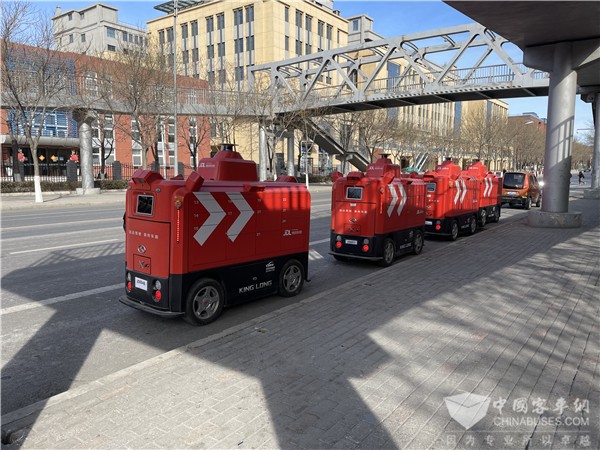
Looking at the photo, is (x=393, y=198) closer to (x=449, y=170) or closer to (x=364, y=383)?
(x=449, y=170)

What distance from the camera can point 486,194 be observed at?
1585cm

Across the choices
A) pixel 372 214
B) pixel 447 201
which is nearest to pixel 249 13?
pixel 447 201

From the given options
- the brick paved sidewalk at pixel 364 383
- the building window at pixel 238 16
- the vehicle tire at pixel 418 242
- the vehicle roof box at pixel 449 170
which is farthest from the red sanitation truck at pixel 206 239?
the building window at pixel 238 16

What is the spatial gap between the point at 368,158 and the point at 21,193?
33.1m

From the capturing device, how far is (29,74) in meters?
23.2

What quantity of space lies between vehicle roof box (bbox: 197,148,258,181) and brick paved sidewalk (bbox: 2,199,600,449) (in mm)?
2145

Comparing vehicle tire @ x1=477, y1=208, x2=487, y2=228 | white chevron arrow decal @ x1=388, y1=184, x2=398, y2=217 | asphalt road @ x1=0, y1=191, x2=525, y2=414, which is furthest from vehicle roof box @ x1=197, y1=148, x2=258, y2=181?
vehicle tire @ x1=477, y1=208, x2=487, y2=228

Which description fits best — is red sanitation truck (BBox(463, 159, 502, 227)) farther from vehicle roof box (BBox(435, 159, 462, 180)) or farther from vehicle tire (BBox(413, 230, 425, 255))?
vehicle tire (BBox(413, 230, 425, 255))

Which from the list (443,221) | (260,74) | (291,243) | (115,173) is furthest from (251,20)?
(291,243)

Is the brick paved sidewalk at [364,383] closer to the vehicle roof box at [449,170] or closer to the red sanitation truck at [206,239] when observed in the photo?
the red sanitation truck at [206,239]

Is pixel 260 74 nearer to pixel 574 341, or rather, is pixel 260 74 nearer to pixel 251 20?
pixel 251 20

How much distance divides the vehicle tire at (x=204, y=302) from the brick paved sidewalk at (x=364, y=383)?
1.86 feet

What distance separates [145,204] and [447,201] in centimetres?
947

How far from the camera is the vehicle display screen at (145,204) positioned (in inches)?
216
